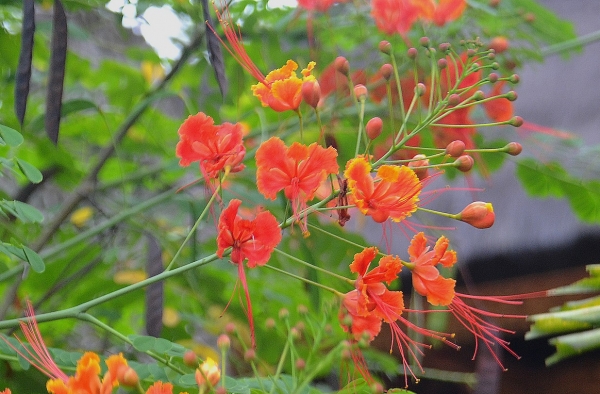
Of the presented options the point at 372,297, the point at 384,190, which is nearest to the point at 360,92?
the point at 384,190

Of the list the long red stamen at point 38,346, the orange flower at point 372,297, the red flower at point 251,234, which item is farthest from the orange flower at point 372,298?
the long red stamen at point 38,346

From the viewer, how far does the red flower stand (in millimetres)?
888

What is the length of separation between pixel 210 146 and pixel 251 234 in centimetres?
18

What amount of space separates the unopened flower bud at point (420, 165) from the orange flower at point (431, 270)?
90 millimetres

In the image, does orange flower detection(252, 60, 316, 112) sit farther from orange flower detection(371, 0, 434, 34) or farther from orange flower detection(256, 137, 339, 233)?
orange flower detection(371, 0, 434, 34)

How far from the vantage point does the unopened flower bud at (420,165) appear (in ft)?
3.08

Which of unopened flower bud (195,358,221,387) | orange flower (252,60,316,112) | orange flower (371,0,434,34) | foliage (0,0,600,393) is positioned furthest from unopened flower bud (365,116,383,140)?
orange flower (371,0,434,34)

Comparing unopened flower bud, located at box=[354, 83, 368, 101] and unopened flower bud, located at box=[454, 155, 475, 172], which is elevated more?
unopened flower bud, located at box=[354, 83, 368, 101]

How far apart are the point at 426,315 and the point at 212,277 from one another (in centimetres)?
97

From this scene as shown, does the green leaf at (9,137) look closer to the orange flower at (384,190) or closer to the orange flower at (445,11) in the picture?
the orange flower at (384,190)

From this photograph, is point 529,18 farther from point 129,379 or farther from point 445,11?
point 129,379

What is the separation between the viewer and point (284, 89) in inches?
38.9

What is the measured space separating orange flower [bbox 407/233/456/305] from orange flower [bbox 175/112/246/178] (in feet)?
0.93

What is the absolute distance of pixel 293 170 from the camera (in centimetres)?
92
